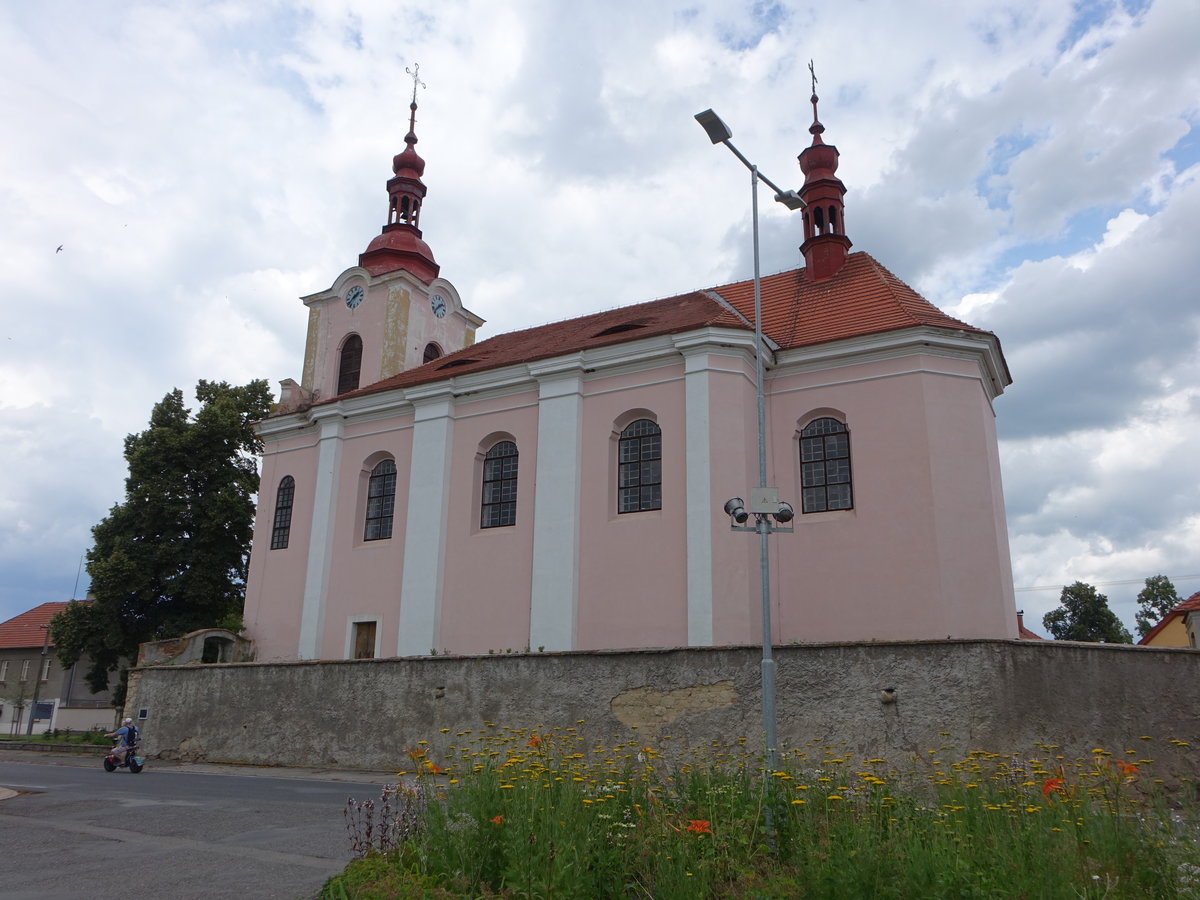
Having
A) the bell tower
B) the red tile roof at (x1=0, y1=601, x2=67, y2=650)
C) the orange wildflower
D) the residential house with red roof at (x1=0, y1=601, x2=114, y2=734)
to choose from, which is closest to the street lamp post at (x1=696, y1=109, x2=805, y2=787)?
the orange wildflower

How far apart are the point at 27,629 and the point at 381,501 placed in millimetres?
32448

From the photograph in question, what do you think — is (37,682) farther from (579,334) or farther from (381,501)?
(579,334)

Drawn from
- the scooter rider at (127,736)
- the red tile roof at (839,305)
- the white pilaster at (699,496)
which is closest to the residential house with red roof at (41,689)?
the scooter rider at (127,736)

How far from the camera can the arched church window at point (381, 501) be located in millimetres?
23312

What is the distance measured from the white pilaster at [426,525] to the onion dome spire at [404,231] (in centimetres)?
763

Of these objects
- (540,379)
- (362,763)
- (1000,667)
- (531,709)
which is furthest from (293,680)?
(1000,667)

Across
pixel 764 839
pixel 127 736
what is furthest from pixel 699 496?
pixel 127 736

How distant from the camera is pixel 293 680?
60.4 feet

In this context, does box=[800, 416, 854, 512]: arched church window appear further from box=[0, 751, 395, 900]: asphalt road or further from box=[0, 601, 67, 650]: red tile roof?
box=[0, 601, 67, 650]: red tile roof

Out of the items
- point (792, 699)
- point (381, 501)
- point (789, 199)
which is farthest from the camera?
point (381, 501)

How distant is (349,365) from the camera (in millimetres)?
28094

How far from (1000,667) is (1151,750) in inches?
88.2

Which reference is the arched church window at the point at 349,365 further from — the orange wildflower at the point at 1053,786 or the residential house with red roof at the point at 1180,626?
the residential house with red roof at the point at 1180,626

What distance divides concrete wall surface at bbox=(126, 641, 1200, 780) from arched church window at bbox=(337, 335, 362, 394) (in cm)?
1163
